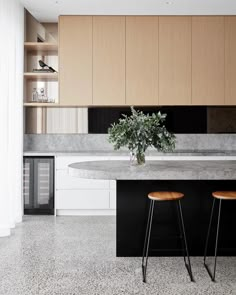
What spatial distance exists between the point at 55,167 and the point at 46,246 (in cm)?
163

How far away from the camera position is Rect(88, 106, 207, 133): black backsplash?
19.0 feet

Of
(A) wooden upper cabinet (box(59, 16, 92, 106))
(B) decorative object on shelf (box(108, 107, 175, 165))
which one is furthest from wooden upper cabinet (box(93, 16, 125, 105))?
(B) decorative object on shelf (box(108, 107, 175, 165))

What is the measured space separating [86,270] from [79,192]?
86.1 inches

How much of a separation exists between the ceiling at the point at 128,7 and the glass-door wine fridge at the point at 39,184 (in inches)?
85.3

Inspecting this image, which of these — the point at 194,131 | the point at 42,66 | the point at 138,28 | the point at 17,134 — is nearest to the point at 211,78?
the point at 194,131

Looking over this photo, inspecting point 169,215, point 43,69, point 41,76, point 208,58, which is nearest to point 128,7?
point 208,58

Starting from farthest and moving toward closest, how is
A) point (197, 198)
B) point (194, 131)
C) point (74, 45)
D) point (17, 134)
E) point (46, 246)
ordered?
point (194, 131) < point (74, 45) < point (17, 134) < point (46, 246) < point (197, 198)

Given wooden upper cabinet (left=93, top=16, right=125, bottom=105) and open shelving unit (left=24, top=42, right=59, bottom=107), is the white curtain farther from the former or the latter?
wooden upper cabinet (left=93, top=16, right=125, bottom=105)

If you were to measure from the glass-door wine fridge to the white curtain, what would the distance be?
0.23 metres

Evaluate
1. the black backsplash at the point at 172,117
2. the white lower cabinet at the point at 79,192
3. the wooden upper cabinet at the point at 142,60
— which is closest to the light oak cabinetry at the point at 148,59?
the wooden upper cabinet at the point at 142,60

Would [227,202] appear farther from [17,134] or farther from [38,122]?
[38,122]

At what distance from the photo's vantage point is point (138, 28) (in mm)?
5469

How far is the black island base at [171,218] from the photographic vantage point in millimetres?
3363

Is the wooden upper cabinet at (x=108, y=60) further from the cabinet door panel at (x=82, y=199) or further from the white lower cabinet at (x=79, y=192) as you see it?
the cabinet door panel at (x=82, y=199)
